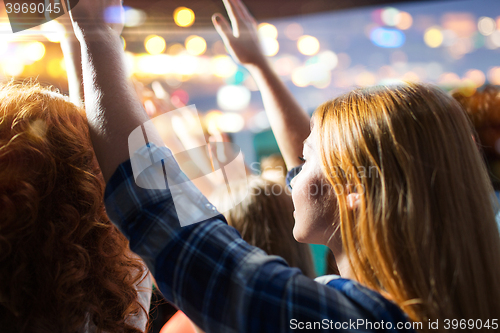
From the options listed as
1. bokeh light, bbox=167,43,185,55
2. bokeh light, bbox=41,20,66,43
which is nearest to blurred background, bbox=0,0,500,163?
bokeh light, bbox=167,43,185,55

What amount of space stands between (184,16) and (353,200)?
941 mm

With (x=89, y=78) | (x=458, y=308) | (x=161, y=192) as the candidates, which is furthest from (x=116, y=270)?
(x=458, y=308)

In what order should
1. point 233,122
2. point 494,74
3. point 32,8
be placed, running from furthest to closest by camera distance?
point 233,122
point 494,74
point 32,8

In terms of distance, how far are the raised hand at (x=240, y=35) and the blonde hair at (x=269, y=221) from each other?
0.43 metres

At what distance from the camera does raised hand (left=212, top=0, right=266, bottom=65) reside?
0.90 meters

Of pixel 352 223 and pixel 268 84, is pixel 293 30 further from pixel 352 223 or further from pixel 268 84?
pixel 352 223

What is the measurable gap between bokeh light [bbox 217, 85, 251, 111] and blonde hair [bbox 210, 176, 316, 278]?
1.67 m

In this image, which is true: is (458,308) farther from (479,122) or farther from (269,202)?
(479,122)

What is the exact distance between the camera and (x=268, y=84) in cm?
94

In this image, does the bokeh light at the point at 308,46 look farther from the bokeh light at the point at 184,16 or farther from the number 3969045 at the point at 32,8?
the number 3969045 at the point at 32,8

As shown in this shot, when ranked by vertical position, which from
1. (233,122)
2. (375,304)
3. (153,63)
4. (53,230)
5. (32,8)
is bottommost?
(233,122)

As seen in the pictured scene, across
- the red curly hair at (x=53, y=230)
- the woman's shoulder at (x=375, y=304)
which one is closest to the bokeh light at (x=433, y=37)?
the woman's shoulder at (x=375, y=304)

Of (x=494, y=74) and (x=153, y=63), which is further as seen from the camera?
(x=153, y=63)

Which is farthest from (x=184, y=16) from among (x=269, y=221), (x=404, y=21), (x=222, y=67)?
(x=404, y=21)
